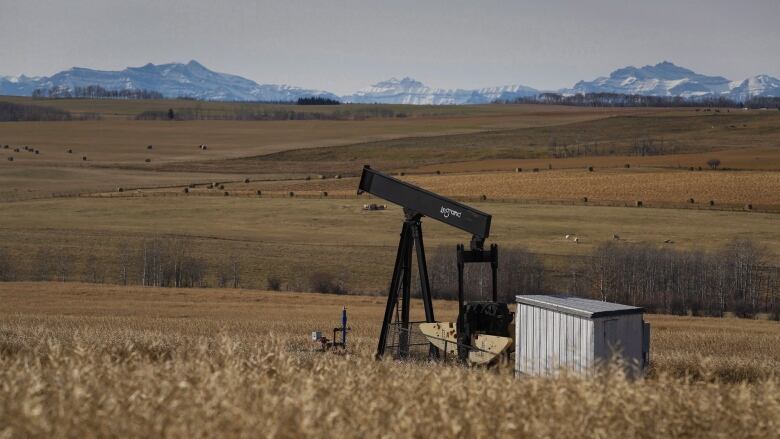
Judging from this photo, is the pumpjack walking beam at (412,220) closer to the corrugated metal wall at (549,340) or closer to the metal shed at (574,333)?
the corrugated metal wall at (549,340)

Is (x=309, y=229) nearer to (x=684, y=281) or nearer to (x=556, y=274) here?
(x=556, y=274)

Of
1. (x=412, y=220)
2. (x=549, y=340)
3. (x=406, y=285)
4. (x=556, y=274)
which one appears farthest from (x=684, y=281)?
(x=549, y=340)

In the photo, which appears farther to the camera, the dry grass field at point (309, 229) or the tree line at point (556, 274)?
the dry grass field at point (309, 229)

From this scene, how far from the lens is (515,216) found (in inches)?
2549

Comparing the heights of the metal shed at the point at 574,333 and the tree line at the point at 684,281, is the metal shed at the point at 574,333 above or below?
above

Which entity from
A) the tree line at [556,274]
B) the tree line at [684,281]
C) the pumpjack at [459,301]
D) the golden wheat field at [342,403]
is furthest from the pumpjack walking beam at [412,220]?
the tree line at [684,281]

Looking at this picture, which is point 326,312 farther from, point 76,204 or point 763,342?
point 76,204

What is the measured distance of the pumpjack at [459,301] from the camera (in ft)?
63.7

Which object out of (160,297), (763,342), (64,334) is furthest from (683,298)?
(64,334)

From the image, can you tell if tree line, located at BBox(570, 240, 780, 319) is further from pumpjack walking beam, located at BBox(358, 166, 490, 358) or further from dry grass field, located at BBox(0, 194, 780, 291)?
pumpjack walking beam, located at BBox(358, 166, 490, 358)

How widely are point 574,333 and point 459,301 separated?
390 cm

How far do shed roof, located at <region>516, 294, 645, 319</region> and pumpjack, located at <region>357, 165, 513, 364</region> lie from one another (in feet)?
5.06

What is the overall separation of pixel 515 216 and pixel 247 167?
167ft

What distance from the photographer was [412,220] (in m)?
20.9
